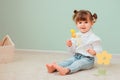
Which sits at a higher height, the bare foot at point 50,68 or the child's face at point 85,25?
the child's face at point 85,25

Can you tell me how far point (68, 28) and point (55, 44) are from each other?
0.50ft

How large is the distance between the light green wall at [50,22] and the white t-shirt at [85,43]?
1.22 feet

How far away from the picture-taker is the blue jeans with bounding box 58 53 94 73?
4.17 feet

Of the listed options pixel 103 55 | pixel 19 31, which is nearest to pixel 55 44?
pixel 19 31

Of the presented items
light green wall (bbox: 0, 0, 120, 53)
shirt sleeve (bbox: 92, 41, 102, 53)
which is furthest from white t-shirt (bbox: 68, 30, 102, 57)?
light green wall (bbox: 0, 0, 120, 53)

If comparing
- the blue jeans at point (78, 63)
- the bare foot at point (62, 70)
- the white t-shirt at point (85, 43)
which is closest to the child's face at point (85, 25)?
the white t-shirt at point (85, 43)

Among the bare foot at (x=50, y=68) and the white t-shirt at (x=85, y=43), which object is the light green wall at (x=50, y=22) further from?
the bare foot at (x=50, y=68)

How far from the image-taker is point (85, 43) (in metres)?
1.36

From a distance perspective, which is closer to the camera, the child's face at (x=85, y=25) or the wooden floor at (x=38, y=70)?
the wooden floor at (x=38, y=70)

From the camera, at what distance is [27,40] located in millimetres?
1865

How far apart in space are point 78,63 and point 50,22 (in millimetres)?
592

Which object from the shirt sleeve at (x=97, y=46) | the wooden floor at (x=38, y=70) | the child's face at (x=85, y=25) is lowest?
the wooden floor at (x=38, y=70)

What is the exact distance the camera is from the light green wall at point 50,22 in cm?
170

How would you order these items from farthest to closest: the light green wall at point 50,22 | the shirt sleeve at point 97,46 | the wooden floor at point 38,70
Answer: the light green wall at point 50,22, the shirt sleeve at point 97,46, the wooden floor at point 38,70
